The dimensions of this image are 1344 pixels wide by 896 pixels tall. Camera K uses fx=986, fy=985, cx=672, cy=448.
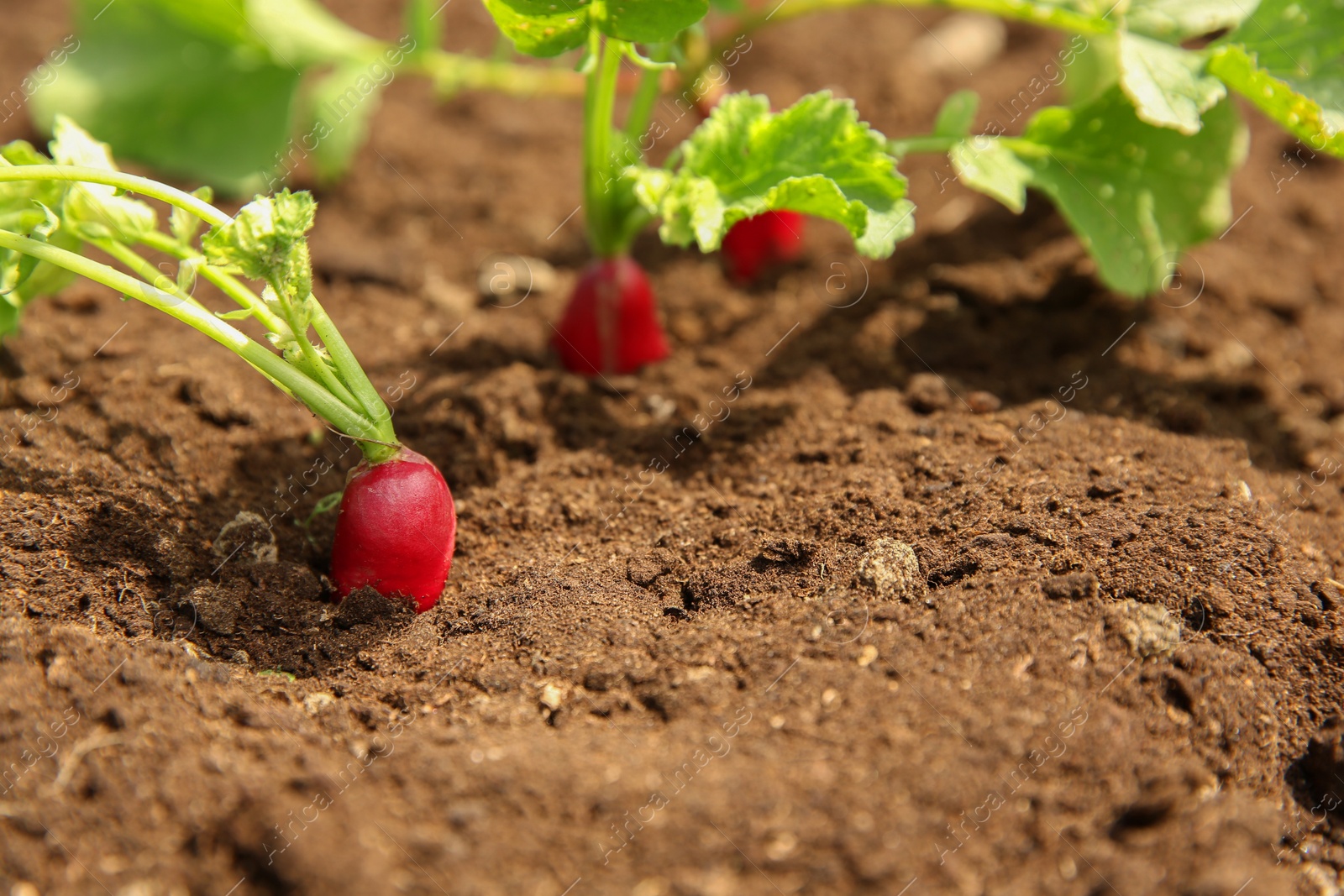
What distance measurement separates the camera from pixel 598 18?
2154mm

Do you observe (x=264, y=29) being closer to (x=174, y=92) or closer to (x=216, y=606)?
(x=174, y=92)

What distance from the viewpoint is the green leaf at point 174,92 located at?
336cm

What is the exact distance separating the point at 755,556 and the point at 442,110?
8.96ft

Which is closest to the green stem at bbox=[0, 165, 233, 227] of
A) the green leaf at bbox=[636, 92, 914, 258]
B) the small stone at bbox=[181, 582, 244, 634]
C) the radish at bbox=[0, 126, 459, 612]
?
the radish at bbox=[0, 126, 459, 612]

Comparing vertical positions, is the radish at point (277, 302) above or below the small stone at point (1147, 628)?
above

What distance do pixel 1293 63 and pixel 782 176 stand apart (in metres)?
1.28

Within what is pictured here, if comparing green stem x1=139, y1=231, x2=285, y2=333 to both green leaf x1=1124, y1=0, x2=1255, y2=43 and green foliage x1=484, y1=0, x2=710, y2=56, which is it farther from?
green leaf x1=1124, y1=0, x2=1255, y2=43

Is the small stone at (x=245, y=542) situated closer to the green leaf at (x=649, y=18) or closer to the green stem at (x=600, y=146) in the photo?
the green stem at (x=600, y=146)

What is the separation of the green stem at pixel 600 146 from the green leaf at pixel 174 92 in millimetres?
1406

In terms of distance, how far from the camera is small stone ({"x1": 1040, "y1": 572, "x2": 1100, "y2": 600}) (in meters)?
1.81

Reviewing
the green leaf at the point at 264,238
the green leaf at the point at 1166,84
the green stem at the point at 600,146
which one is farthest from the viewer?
the green stem at the point at 600,146

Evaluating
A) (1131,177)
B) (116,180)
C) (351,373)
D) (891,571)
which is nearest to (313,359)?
(351,373)

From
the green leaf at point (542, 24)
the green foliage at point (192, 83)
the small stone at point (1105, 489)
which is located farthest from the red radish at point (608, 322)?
the green foliage at point (192, 83)

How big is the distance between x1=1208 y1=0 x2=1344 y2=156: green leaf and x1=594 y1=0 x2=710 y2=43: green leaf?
120cm
